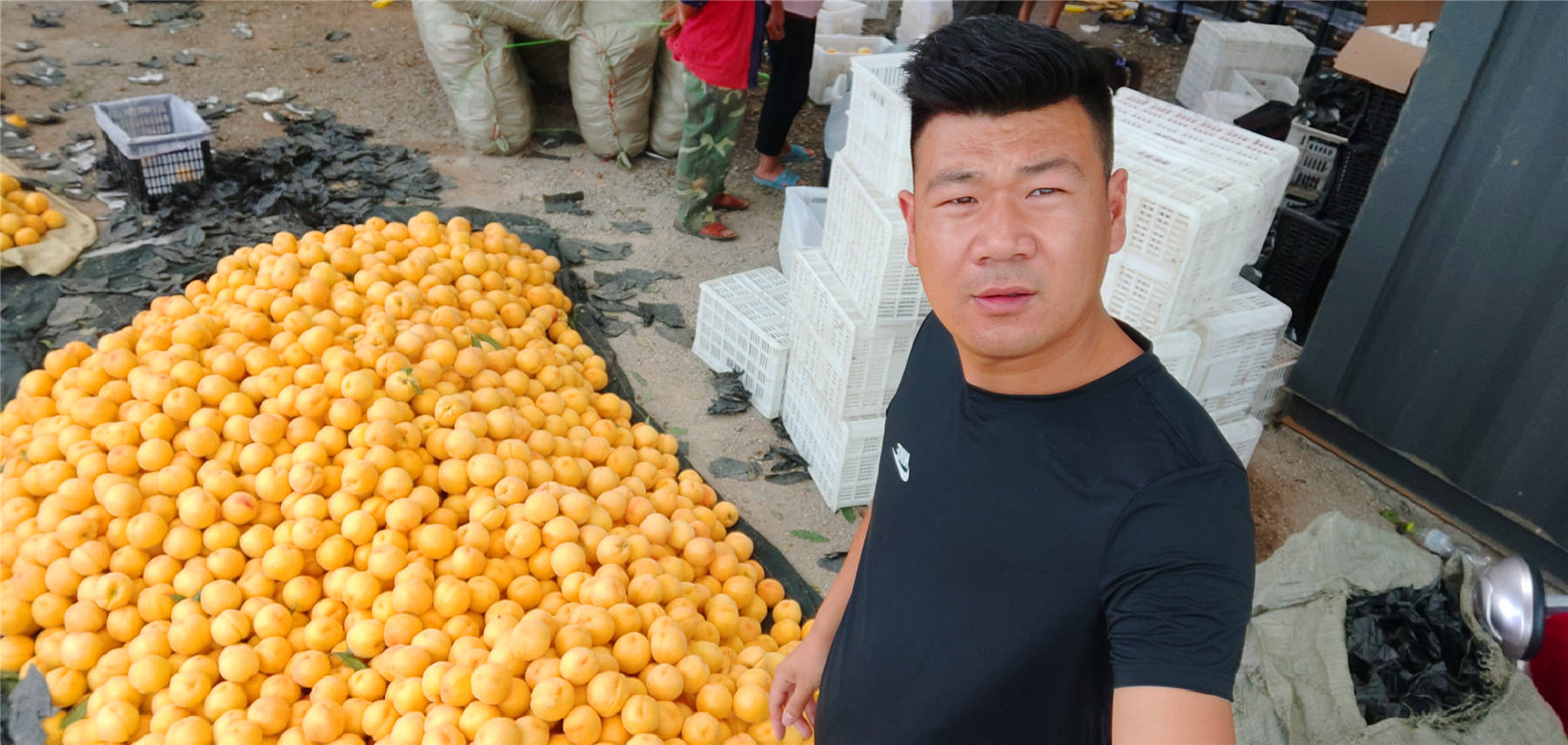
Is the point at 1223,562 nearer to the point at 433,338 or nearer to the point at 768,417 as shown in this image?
the point at 433,338

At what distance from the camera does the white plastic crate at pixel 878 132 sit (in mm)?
3432

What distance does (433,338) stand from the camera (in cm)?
350

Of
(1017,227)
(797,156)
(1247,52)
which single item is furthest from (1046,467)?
(1247,52)

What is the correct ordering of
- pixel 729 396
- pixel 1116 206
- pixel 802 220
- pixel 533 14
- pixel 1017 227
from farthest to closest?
pixel 533 14, pixel 802 220, pixel 729 396, pixel 1116 206, pixel 1017 227

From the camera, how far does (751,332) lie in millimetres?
4543

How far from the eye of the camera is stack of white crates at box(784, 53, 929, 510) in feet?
11.5

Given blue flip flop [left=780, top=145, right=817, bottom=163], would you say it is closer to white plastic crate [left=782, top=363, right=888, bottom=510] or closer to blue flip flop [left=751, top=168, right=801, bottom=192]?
blue flip flop [left=751, top=168, right=801, bottom=192]

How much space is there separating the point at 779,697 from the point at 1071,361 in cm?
122

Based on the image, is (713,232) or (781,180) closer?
(713,232)

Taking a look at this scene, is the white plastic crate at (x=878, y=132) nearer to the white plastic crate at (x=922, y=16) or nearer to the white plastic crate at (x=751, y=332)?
the white plastic crate at (x=751, y=332)

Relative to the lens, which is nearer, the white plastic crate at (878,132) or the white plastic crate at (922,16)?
the white plastic crate at (878,132)

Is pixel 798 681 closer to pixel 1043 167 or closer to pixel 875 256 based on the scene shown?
pixel 1043 167

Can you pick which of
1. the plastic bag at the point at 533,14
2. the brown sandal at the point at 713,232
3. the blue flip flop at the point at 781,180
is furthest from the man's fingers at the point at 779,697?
the plastic bag at the point at 533,14

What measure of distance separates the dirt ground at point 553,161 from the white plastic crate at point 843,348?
1.73ft
